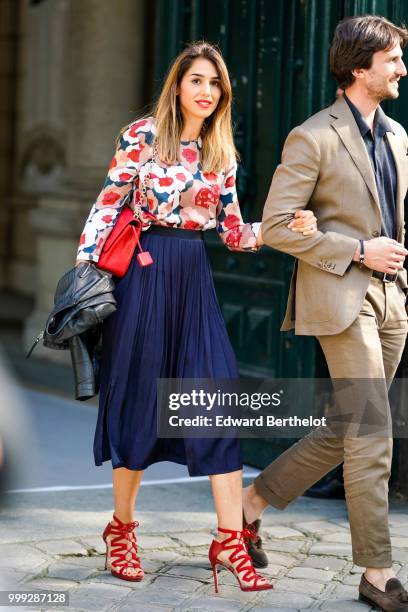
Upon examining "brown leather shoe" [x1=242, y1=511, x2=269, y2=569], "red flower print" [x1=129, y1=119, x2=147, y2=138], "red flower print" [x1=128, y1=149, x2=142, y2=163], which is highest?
"red flower print" [x1=129, y1=119, x2=147, y2=138]

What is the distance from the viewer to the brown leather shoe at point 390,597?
4516mm

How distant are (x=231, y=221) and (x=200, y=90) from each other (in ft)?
1.66

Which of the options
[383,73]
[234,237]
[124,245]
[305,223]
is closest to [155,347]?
[124,245]

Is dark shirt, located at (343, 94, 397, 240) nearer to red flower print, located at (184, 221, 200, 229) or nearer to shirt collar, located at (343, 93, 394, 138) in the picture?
shirt collar, located at (343, 93, 394, 138)

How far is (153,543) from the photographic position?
17.8 ft

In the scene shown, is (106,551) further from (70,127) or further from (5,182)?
(5,182)

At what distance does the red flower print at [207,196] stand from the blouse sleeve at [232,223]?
9 cm

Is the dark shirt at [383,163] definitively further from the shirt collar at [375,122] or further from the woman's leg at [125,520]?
the woman's leg at [125,520]

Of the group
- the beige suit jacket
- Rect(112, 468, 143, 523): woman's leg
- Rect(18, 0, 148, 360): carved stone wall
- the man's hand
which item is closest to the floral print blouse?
the beige suit jacket

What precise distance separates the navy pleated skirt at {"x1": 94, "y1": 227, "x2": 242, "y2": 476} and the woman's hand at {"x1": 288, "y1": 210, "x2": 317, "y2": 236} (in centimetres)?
50

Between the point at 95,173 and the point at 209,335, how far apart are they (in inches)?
209

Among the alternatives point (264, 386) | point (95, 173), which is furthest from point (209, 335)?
point (95, 173)

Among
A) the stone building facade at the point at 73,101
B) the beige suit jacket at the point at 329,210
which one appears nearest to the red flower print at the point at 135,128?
the beige suit jacket at the point at 329,210

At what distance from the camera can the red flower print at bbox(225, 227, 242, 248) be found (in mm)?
5016
